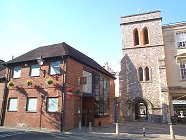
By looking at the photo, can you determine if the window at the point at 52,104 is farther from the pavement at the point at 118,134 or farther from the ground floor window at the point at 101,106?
the ground floor window at the point at 101,106

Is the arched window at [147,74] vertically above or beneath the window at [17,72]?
above

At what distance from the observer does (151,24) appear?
1111 inches

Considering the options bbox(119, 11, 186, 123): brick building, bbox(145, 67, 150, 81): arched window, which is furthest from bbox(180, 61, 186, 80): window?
bbox(145, 67, 150, 81): arched window

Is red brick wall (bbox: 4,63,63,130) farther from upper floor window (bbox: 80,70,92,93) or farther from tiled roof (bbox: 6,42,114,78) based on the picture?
upper floor window (bbox: 80,70,92,93)

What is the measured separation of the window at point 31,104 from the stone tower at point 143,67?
1314 cm

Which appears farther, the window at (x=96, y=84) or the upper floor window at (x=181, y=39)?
the upper floor window at (x=181, y=39)

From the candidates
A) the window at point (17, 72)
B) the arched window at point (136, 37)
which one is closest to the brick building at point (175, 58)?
the arched window at point (136, 37)

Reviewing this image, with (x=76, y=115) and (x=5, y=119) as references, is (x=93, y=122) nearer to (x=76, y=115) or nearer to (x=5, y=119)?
(x=76, y=115)

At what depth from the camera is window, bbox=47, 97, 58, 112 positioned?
674 inches

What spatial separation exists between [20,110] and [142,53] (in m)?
18.2

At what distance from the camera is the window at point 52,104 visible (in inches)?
674

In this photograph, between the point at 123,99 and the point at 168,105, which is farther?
the point at 123,99

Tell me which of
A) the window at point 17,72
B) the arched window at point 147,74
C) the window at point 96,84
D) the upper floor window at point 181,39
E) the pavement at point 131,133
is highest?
the upper floor window at point 181,39

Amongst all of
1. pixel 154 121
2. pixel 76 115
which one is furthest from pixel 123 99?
pixel 76 115
